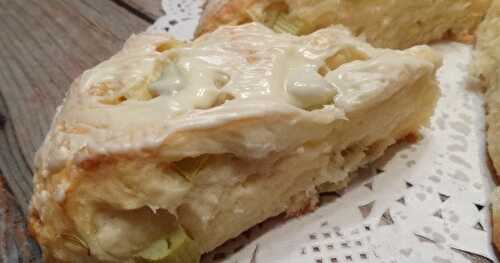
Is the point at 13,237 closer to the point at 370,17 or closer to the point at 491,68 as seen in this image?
the point at 370,17

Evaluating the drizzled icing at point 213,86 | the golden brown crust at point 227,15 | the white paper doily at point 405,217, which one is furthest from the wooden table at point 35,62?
the white paper doily at point 405,217

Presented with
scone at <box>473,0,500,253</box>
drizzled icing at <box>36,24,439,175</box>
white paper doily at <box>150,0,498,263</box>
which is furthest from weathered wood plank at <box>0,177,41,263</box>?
scone at <box>473,0,500,253</box>

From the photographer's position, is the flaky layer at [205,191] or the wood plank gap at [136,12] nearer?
the flaky layer at [205,191]

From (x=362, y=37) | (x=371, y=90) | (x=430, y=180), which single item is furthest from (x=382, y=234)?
(x=362, y=37)

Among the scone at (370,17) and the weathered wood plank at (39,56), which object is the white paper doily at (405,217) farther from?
the weathered wood plank at (39,56)

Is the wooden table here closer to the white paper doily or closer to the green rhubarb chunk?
the green rhubarb chunk
